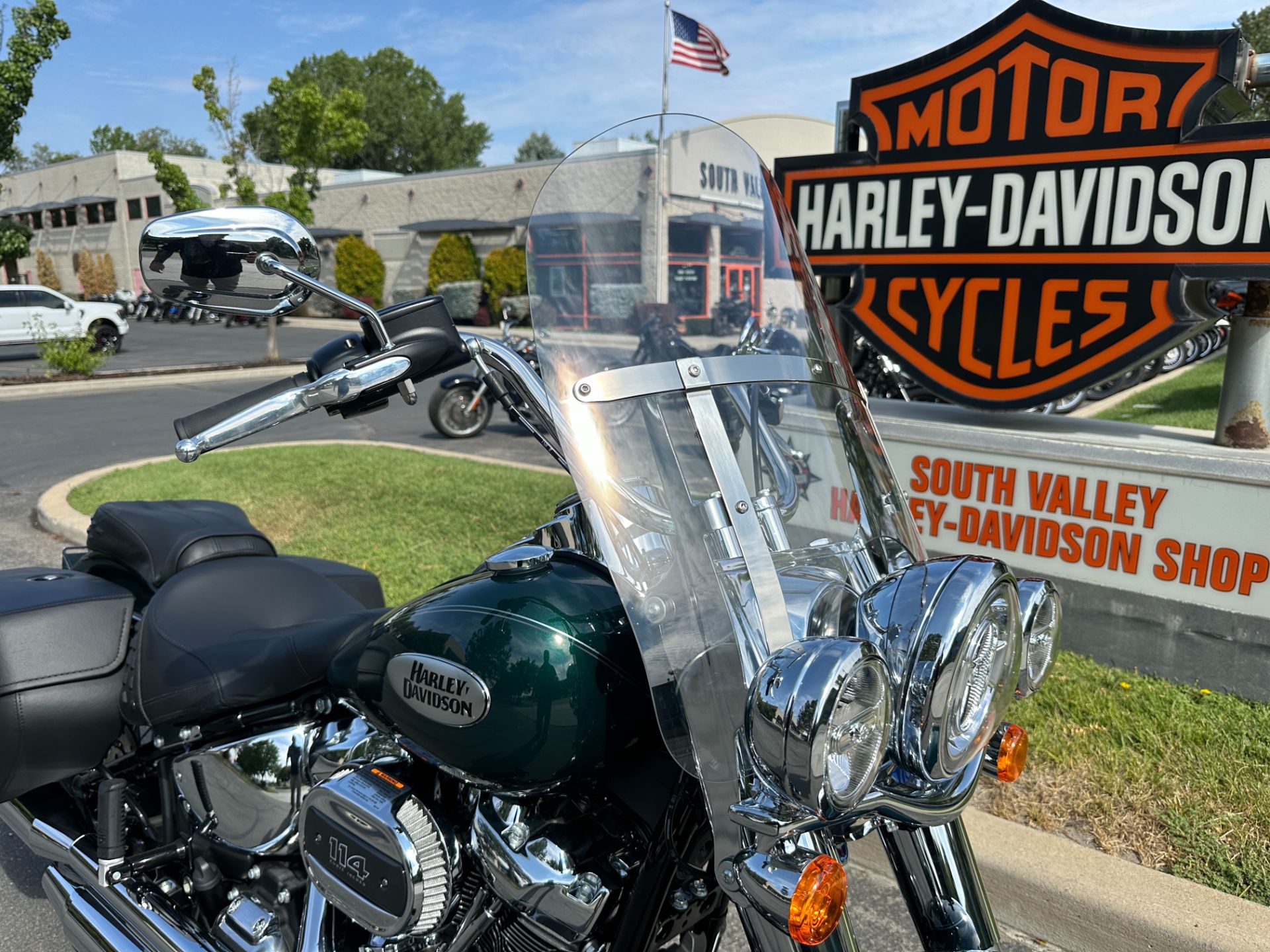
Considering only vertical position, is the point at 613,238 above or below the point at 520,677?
above

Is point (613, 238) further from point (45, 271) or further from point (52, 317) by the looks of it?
point (45, 271)

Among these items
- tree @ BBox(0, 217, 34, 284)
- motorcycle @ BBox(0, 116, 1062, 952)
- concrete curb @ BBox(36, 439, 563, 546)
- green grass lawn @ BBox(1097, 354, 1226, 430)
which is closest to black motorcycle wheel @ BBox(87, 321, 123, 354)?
tree @ BBox(0, 217, 34, 284)

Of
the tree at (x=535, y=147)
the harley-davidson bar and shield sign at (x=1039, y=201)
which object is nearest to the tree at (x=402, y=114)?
the tree at (x=535, y=147)

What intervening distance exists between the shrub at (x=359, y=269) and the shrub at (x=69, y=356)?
16903 millimetres

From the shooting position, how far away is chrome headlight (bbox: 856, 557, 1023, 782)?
1.14 metres

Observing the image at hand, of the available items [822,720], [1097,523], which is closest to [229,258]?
[822,720]

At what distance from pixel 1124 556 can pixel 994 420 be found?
860 mm

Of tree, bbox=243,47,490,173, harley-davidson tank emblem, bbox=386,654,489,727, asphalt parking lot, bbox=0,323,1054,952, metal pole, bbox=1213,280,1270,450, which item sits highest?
tree, bbox=243,47,490,173

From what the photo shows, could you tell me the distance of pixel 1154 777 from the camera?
2820mm

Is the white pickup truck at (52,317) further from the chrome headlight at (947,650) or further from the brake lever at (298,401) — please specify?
the chrome headlight at (947,650)

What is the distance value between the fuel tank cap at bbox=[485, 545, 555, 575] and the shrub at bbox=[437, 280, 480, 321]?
27056 millimetres

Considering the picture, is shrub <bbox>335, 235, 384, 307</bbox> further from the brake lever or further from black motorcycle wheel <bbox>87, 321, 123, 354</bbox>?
the brake lever

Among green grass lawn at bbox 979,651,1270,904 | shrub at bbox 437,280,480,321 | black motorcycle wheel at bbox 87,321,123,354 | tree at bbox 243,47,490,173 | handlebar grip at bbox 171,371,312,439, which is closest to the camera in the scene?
handlebar grip at bbox 171,371,312,439

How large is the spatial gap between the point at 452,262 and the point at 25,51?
46.2 feet
